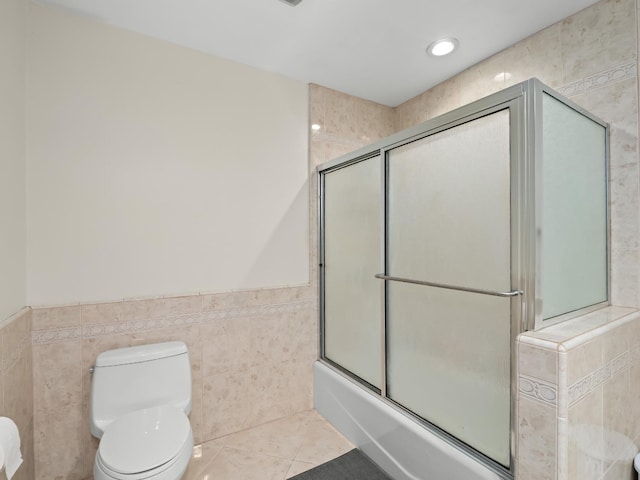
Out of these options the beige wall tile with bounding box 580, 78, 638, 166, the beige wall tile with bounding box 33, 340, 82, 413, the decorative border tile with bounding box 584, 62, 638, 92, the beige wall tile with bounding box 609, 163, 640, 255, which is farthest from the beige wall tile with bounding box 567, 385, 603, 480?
the beige wall tile with bounding box 33, 340, 82, 413

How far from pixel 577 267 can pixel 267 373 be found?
1789 millimetres

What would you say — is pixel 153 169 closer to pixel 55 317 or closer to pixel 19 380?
pixel 55 317

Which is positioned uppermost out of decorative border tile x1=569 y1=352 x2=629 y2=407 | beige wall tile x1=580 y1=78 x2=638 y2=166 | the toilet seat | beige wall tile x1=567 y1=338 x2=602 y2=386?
beige wall tile x1=580 y1=78 x2=638 y2=166

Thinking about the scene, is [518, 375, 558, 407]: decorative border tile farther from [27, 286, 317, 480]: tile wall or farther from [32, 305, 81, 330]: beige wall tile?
[32, 305, 81, 330]: beige wall tile

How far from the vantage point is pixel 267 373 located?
2174 millimetres

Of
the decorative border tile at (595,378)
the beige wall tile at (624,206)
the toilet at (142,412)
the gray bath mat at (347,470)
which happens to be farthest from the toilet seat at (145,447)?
the beige wall tile at (624,206)

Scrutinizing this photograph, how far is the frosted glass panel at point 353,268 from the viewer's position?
6.32ft

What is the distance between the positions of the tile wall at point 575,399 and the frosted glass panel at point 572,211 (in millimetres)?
136

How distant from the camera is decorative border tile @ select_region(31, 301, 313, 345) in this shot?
1.60 meters

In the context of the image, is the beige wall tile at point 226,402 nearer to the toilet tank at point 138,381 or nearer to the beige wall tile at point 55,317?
the toilet tank at point 138,381

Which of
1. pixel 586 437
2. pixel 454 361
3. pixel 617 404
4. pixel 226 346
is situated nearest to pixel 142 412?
pixel 226 346

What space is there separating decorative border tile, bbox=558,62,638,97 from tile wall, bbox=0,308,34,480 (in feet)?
8.80

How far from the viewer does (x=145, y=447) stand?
1322mm

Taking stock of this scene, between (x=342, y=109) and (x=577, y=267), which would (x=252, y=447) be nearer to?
(x=577, y=267)
